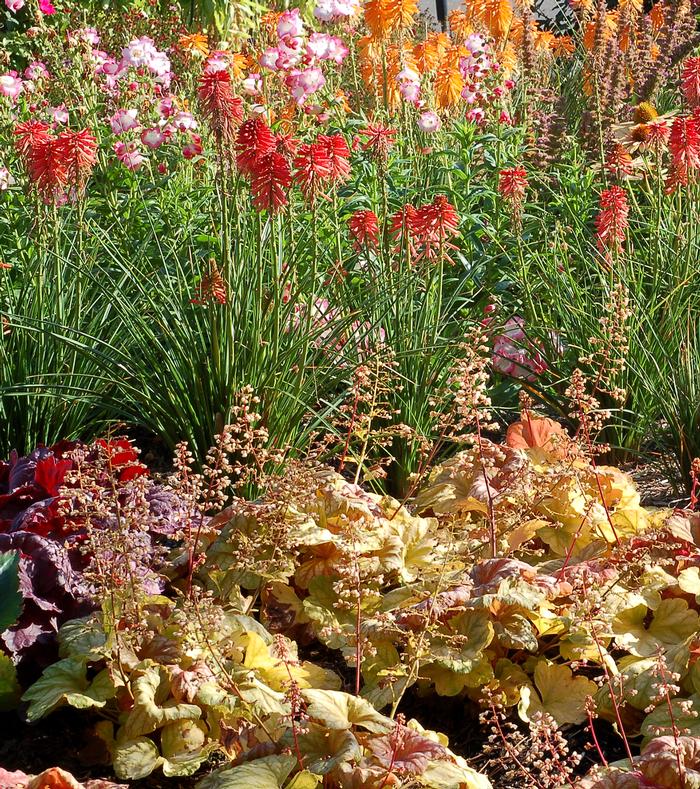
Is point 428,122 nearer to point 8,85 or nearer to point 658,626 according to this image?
point 8,85

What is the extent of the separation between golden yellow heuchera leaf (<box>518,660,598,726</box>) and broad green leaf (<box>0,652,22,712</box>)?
3.87ft

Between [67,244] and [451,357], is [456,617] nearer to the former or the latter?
[451,357]

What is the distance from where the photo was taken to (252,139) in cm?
325

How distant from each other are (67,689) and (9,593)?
0.86 ft

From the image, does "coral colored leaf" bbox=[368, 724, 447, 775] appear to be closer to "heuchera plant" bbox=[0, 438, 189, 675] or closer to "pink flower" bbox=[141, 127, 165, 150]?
"heuchera plant" bbox=[0, 438, 189, 675]

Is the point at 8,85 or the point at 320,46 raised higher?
the point at 320,46

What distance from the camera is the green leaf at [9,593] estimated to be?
221 centimetres

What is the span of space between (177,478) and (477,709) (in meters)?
0.92

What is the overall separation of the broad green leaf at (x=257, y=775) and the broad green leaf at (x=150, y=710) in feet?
0.75

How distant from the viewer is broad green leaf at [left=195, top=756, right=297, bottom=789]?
1927 millimetres

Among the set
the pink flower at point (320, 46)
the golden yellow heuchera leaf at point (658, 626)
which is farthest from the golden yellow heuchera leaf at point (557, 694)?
the pink flower at point (320, 46)

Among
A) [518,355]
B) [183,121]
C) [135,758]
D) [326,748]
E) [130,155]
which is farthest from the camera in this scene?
[183,121]

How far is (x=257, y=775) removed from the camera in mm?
1957

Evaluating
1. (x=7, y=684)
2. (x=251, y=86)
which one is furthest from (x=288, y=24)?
(x=7, y=684)
